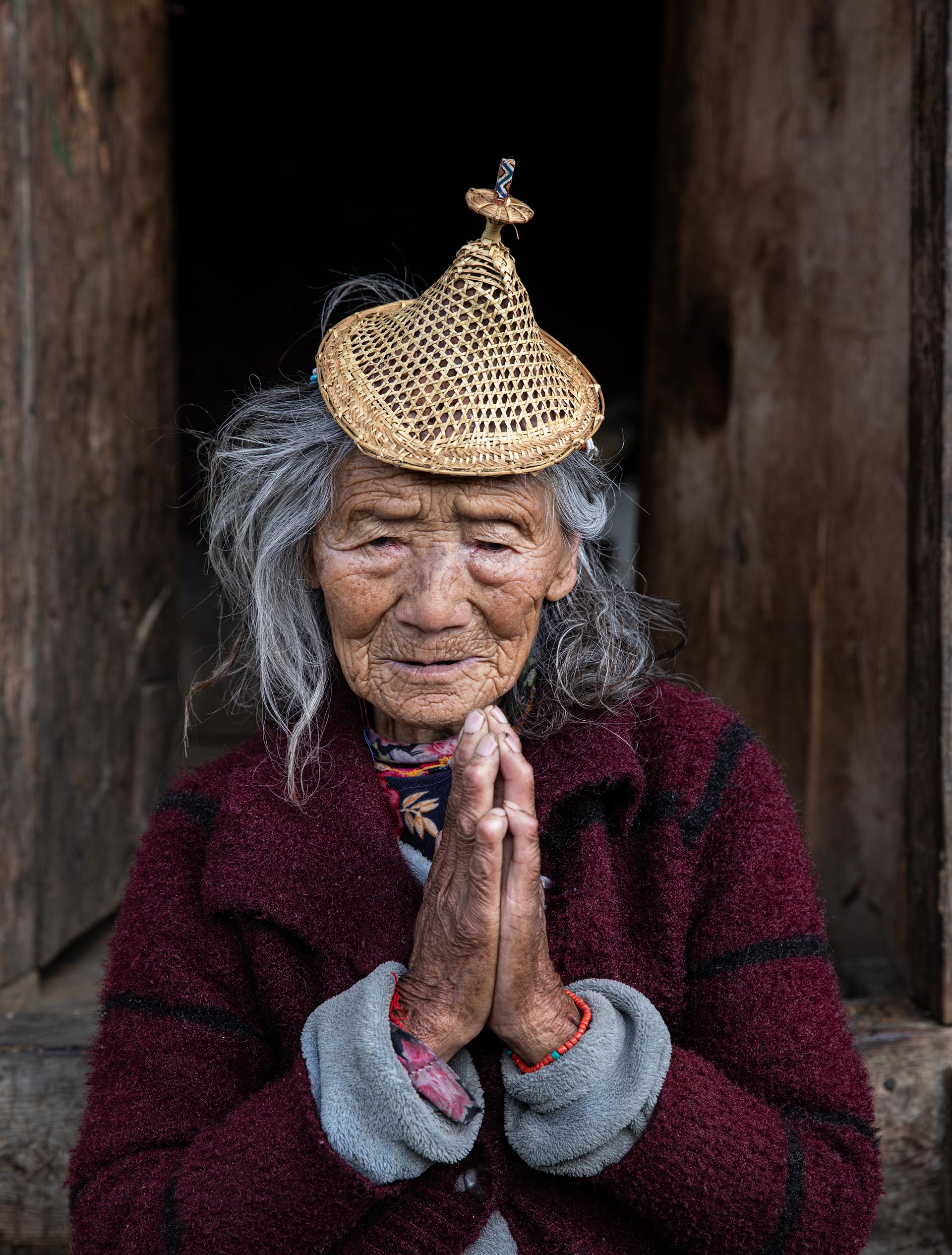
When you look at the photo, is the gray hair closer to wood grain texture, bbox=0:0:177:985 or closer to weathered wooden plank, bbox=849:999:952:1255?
wood grain texture, bbox=0:0:177:985

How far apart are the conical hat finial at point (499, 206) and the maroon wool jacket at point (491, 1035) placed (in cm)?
77

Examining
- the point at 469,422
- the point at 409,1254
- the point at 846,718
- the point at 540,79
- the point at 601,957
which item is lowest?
the point at 409,1254

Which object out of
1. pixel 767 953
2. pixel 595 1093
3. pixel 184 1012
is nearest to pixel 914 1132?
pixel 767 953

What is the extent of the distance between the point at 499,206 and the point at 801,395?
5.47ft

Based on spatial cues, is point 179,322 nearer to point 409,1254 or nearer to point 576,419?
point 576,419

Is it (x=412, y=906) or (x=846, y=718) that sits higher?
(x=846, y=718)

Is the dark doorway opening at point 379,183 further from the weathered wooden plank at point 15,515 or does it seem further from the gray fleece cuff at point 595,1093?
the gray fleece cuff at point 595,1093

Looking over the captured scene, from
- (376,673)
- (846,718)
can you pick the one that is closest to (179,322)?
(846,718)

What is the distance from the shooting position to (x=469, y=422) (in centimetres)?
158

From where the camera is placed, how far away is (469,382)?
159 cm

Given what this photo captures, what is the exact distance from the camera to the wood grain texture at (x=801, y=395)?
275 centimetres

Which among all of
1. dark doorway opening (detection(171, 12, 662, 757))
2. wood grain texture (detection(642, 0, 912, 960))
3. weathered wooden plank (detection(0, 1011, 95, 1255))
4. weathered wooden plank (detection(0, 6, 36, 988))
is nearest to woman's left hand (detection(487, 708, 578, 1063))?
weathered wooden plank (detection(0, 1011, 95, 1255))

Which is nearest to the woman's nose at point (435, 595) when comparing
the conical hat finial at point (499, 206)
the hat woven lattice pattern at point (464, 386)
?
the hat woven lattice pattern at point (464, 386)

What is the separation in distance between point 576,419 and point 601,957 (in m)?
0.80
